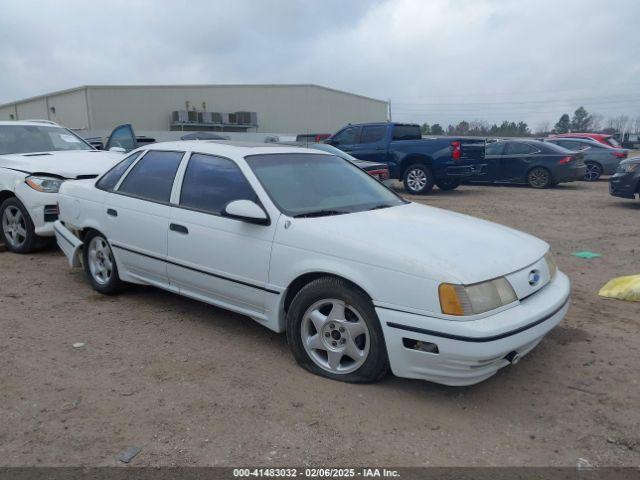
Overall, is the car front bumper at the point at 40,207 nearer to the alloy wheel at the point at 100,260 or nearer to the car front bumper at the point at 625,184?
the alloy wheel at the point at 100,260

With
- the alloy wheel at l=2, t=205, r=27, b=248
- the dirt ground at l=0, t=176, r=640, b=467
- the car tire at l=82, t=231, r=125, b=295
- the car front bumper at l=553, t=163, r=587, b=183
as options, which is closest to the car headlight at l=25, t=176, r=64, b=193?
the alloy wheel at l=2, t=205, r=27, b=248

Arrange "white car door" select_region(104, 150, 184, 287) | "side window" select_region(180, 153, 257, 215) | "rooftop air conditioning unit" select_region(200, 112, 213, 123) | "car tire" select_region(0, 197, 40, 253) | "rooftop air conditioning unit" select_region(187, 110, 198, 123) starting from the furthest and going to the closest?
"rooftop air conditioning unit" select_region(200, 112, 213, 123) < "rooftop air conditioning unit" select_region(187, 110, 198, 123) < "car tire" select_region(0, 197, 40, 253) < "white car door" select_region(104, 150, 184, 287) < "side window" select_region(180, 153, 257, 215)

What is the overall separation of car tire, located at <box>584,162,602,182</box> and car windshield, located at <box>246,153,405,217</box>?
15094 millimetres

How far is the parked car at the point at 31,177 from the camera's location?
22.1 feet

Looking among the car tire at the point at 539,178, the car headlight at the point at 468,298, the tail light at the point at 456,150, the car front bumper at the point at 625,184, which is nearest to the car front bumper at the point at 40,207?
the car headlight at the point at 468,298

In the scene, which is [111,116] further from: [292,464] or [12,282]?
[292,464]

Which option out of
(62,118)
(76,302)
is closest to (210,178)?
(76,302)

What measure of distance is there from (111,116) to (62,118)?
4.21 metres

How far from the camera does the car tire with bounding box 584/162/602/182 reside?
17.5m

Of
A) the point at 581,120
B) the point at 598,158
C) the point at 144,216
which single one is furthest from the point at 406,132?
the point at 581,120

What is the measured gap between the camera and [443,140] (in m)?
13.3

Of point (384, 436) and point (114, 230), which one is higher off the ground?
point (114, 230)

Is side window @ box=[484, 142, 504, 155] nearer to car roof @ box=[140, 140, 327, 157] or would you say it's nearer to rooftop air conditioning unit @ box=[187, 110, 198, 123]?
car roof @ box=[140, 140, 327, 157]

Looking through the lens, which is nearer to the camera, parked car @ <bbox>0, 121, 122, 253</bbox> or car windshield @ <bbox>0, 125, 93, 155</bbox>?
parked car @ <bbox>0, 121, 122, 253</bbox>
